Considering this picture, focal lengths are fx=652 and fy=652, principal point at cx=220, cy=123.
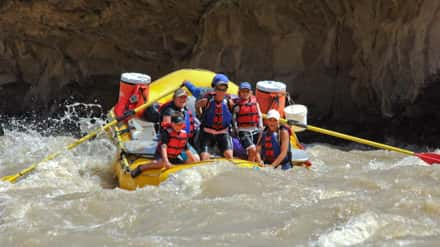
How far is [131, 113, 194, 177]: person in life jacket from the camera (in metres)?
5.42

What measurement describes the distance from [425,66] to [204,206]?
4.01 m

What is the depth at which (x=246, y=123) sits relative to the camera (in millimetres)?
6133

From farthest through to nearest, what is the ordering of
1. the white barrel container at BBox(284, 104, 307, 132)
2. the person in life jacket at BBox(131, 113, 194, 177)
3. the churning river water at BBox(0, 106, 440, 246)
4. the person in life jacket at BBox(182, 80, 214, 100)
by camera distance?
the white barrel container at BBox(284, 104, 307, 132)
the person in life jacket at BBox(182, 80, 214, 100)
the person in life jacket at BBox(131, 113, 194, 177)
the churning river water at BBox(0, 106, 440, 246)

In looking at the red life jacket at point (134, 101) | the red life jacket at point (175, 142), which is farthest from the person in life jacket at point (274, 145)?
the red life jacket at point (134, 101)

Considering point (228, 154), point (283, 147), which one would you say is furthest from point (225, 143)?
point (283, 147)

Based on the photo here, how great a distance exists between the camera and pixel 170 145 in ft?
18.1

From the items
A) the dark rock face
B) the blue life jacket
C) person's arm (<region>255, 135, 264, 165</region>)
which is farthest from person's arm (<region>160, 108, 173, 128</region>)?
the dark rock face

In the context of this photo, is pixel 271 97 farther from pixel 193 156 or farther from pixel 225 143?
pixel 193 156

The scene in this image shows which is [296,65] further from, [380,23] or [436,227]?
[436,227]

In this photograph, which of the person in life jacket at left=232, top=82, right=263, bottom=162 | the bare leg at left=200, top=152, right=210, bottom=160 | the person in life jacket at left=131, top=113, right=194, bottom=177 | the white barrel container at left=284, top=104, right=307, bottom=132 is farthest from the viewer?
the white barrel container at left=284, top=104, right=307, bottom=132

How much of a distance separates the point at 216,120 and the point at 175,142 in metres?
0.57

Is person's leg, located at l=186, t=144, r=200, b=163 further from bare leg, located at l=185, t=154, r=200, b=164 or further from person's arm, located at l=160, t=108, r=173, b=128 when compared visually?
A: person's arm, located at l=160, t=108, r=173, b=128

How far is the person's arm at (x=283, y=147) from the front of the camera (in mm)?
5633

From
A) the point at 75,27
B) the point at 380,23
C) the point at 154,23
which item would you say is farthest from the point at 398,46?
the point at 75,27
